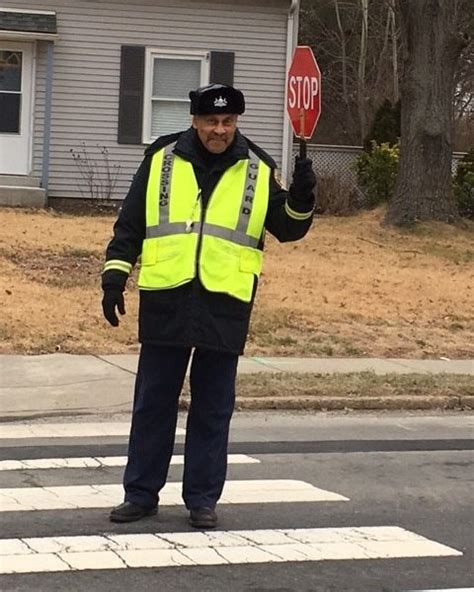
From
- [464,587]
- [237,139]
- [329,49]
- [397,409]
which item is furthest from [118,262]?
[329,49]

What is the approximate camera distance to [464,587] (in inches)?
188

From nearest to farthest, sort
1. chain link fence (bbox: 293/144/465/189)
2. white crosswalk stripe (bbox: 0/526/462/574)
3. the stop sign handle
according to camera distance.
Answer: white crosswalk stripe (bbox: 0/526/462/574) → the stop sign handle → chain link fence (bbox: 293/144/465/189)

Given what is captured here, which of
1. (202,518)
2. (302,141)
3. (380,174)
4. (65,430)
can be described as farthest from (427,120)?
(202,518)

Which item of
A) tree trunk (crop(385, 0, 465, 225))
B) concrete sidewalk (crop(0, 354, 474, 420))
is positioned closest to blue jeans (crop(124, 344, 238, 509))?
concrete sidewalk (crop(0, 354, 474, 420))

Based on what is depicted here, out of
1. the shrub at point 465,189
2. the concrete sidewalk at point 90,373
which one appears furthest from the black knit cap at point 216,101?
the shrub at point 465,189

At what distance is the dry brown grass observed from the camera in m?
11.6

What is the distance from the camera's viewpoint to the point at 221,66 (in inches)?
826

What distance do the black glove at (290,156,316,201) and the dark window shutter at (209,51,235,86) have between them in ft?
52.1

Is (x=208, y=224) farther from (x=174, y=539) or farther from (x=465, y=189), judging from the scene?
(x=465, y=189)

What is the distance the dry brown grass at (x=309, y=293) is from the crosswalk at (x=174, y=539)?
4.84m

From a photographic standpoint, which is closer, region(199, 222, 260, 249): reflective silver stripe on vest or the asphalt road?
the asphalt road

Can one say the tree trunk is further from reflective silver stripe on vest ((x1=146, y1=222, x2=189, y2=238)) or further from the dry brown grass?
reflective silver stripe on vest ((x1=146, y1=222, x2=189, y2=238))

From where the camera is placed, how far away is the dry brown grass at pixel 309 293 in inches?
457

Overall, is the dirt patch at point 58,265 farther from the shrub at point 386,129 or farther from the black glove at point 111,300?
the shrub at point 386,129
